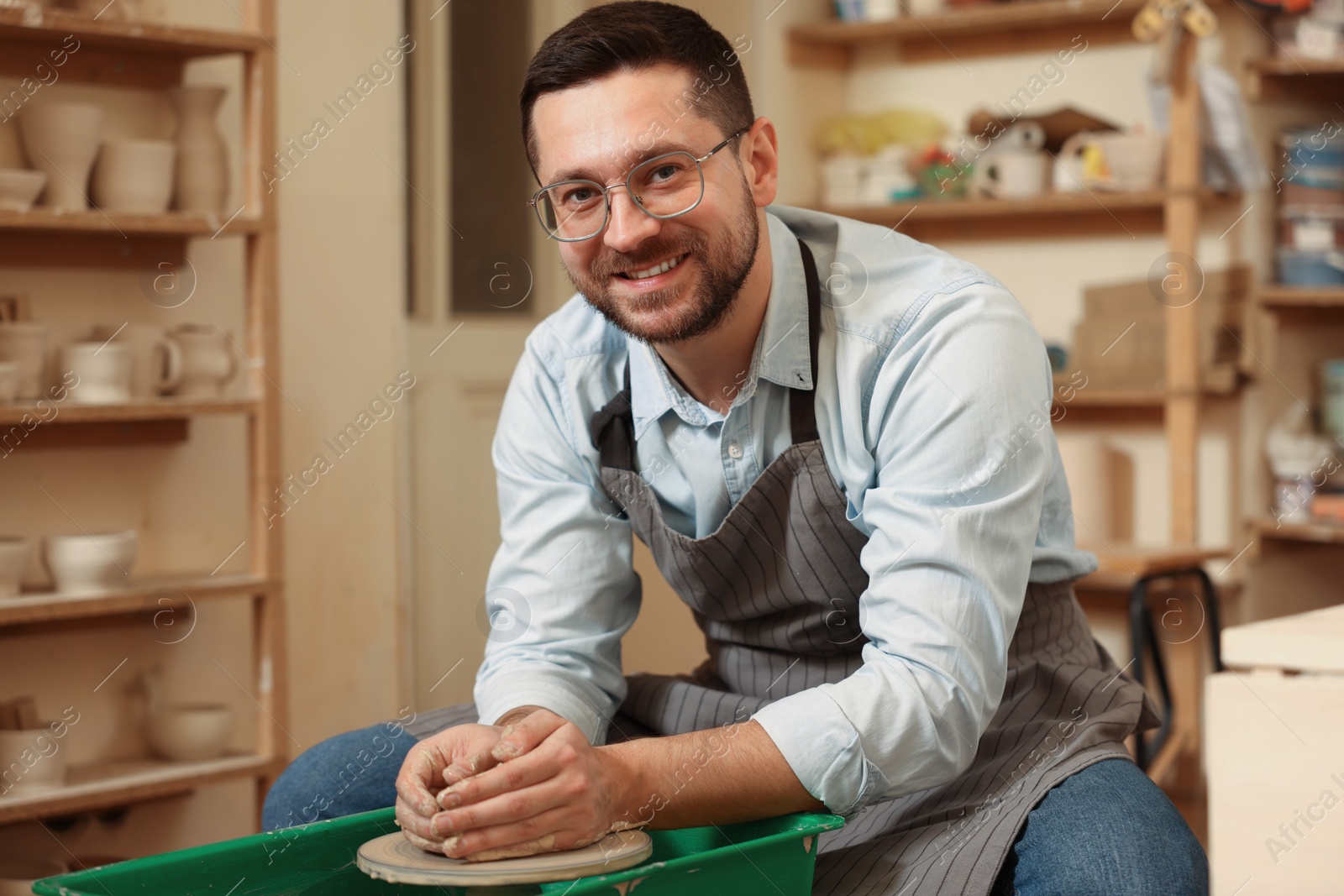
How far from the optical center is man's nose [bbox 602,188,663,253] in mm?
1266

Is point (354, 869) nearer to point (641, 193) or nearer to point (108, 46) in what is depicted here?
point (641, 193)

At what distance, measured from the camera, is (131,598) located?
7.52 ft

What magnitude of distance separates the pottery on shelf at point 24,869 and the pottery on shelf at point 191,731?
23cm

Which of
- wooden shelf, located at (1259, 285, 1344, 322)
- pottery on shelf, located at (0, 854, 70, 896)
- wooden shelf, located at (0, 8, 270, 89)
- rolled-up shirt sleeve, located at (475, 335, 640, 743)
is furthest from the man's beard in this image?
wooden shelf, located at (1259, 285, 1344, 322)

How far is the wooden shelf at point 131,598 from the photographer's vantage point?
218cm

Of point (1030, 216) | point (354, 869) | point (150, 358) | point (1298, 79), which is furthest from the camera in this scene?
point (1030, 216)

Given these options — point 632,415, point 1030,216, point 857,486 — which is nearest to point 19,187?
point 632,415

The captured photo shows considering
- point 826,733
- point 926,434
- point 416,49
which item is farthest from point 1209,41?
point 826,733

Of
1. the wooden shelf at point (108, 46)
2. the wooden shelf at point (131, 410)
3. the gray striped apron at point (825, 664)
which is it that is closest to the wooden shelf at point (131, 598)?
the wooden shelf at point (131, 410)

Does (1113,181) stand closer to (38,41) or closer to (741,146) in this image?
(741,146)

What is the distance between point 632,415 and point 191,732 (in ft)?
4.49

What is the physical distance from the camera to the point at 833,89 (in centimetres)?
381

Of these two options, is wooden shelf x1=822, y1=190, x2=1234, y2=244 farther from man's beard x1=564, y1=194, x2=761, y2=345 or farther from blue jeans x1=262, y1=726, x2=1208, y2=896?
blue jeans x1=262, y1=726, x2=1208, y2=896

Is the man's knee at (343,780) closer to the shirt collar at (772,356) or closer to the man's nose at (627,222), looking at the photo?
the shirt collar at (772,356)
